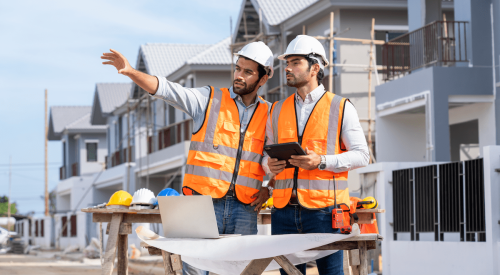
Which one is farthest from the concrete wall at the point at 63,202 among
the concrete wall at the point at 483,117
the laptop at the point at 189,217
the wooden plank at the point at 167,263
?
the laptop at the point at 189,217

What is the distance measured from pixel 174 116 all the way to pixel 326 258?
80.3 ft

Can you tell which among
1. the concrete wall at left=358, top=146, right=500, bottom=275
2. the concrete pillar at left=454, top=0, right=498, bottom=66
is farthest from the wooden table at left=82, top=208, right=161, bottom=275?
the concrete pillar at left=454, top=0, right=498, bottom=66

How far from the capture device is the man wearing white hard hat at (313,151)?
478 cm

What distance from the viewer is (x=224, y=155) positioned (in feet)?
17.2

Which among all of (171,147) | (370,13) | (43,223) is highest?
(370,13)

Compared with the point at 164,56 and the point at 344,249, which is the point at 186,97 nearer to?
the point at 344,249

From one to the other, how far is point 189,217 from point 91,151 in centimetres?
3920

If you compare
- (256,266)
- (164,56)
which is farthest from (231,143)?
(164,56)

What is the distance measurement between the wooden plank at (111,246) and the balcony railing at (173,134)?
1800 centimetres

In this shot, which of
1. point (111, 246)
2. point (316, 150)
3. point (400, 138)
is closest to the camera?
point (316, 150)

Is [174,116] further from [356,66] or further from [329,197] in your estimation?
[329,197]

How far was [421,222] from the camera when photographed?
11812 mm

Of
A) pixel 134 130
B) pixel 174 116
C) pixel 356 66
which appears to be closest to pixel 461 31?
pixel 356 66

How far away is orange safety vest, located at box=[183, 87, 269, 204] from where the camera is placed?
5.21 m
